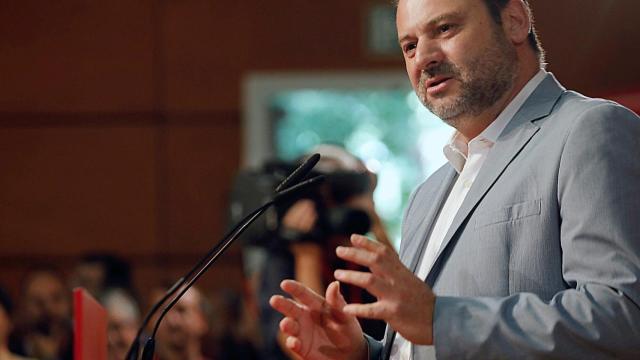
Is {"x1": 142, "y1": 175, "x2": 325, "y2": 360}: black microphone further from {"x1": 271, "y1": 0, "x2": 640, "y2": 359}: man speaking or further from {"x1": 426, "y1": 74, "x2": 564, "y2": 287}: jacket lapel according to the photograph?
{"x1": 426, "y1": 74, "x2": 564, "y2": 287}: jacket lapel

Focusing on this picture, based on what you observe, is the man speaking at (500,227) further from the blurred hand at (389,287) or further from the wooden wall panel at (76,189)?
the wooden wall panel at (76,189)

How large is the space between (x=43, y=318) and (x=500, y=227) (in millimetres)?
3686

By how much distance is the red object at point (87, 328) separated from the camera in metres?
1.68

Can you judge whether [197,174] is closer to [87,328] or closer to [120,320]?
[120,320]

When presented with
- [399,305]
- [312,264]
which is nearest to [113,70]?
[312,264]

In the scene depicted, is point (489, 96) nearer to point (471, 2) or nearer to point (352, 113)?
point (471, 2)

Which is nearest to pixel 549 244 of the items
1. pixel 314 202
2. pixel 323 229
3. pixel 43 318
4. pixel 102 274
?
pixel 323 229

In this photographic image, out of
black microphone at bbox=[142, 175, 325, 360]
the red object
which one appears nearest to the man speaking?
black microphone at bbox=[142, 175, 325, 360]

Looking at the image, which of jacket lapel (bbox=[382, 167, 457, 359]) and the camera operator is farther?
the camera operator

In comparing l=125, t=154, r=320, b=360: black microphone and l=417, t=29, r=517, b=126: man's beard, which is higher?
l=417, t=29, r=517, b=126: man's beard

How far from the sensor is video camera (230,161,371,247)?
3045mm

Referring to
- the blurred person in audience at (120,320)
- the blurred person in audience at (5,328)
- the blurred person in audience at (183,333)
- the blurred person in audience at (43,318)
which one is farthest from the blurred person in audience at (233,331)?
the blurred person in audience at (5,328)

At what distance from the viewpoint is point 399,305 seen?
4.95ft

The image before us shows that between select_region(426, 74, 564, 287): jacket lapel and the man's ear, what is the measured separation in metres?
0.11
